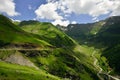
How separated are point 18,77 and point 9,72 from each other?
8.71m

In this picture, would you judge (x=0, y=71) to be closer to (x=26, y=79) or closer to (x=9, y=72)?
(x=9, y=72)

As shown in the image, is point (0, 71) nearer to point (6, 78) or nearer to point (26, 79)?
point (6, 78)

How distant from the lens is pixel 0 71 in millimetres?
194375

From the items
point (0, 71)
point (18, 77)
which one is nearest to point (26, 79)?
point (18, 77)

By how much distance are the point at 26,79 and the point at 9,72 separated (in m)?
15.5

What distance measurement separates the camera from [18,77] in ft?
652

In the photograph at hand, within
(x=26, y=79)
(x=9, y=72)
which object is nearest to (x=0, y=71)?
(x=9, y=72)

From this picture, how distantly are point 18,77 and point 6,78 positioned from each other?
42.3ft

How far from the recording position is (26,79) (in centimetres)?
19925

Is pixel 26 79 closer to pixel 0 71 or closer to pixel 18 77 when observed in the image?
pixel 18 77

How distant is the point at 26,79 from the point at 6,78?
18.2 meters

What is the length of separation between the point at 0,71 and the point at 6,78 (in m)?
9.92
